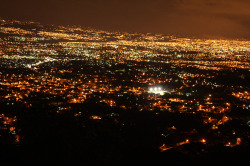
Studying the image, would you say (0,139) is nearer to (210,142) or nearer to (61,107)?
(61,107)

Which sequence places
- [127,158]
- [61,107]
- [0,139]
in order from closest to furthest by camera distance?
1. [127,158]
2. [0,139]
3. [61,107]

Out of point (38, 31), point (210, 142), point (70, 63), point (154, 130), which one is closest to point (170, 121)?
point (154, 130)

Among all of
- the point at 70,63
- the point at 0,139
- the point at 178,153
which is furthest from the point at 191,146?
the point at 70,63

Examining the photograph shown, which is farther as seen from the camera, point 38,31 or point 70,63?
point 38,31

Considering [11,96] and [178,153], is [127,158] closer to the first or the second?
[178,153]

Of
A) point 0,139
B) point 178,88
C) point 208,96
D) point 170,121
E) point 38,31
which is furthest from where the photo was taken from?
point 38,31

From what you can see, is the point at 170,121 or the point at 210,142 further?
the point at 170,121

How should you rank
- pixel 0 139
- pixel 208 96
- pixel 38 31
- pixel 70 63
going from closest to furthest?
pixel 0 139 < pixel 208 96 < pixel 70 63 < pixel 38 31

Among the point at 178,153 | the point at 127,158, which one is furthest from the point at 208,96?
the point at 127,158

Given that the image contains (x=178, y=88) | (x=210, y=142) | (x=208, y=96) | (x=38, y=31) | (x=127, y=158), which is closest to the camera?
(x=127, y=158)
